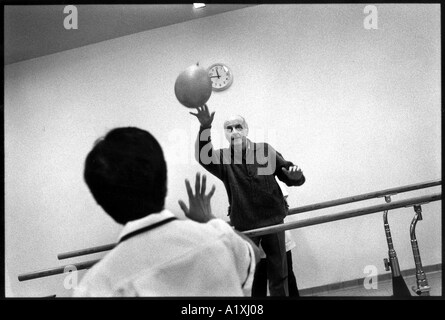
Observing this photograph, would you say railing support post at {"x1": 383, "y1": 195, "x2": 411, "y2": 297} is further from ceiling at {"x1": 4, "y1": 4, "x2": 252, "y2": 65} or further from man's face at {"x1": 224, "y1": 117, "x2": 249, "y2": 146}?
ceiling at {"x1": 4, "y1": 4, "x2": 252, "y2": 65}

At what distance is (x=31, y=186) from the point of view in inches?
110

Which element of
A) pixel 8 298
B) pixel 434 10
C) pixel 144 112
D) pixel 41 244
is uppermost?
pixel 434 10

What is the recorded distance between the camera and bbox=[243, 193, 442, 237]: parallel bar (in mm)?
2715

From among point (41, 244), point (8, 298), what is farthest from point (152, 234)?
point (8, 298)

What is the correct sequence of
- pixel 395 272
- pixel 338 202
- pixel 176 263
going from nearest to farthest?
pixel 176 263 < pixel 395 272 < pixel 338 202

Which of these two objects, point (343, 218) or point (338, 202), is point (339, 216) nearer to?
point (343, 218)

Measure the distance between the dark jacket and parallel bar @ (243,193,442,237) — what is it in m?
0.05

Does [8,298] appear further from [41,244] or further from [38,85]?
[38,85]

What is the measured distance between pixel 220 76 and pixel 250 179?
0.49m

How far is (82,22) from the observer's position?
9.17 ft

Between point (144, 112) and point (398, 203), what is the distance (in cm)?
120

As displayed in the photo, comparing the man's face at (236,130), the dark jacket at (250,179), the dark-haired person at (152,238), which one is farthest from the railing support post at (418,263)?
the man's face at (236,130)

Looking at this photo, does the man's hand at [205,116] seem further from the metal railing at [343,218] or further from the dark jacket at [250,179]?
the metal railing at [343,218]

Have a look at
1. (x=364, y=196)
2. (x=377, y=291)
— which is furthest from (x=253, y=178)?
(x=377, y=291)
